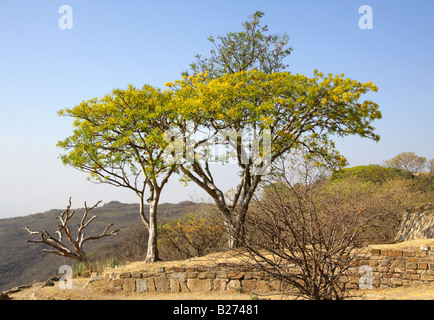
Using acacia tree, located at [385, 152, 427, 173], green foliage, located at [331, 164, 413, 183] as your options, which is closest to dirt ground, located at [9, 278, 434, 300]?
green foliage, located at [331, 164, 413, 183]

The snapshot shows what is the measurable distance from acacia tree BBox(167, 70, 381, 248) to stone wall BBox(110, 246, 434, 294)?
7.27 ft

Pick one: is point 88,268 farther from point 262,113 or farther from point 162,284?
point 262,113

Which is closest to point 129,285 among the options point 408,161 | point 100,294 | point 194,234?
point 100,294

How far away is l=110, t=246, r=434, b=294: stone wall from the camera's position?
32.4 feet

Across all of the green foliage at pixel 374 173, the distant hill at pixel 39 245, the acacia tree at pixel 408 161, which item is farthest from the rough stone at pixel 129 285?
the acacia tree at pixel 408 161

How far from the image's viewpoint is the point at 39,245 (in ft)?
122

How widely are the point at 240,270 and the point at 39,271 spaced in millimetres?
25896

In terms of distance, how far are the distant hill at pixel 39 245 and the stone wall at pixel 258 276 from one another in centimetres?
1046

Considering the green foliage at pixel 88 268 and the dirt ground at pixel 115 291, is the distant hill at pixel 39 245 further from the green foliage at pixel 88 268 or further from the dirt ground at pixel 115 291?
the dirt ground at pixel 115 291

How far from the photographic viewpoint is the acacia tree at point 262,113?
13.4 metres

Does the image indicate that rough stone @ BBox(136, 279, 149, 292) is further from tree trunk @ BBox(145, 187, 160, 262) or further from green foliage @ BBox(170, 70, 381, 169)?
green foliage @ BBox(170, 70, 381, 169)

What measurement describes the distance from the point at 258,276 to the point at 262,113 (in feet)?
19.3

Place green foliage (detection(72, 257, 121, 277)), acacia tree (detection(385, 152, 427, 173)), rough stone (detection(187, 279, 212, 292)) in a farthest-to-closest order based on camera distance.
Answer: acacia tree (detection(385, 152, 427, 173)) → green foliage (detection(72, 257, 121, 277)) → rough stone (detection(187, 279, 212, 292))
